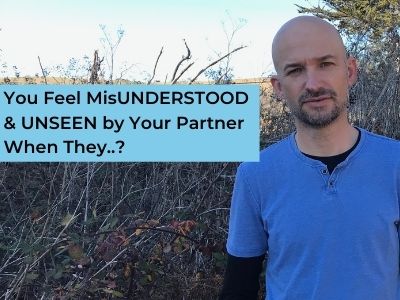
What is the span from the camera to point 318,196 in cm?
145

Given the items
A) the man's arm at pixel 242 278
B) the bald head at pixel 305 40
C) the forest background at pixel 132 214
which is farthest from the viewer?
the forest background at pixel 132 214

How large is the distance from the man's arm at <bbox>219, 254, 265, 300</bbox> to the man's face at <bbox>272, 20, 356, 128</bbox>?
41 centimetres

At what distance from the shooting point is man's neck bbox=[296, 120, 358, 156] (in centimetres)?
150

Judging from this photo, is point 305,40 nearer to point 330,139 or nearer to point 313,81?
point 313,81

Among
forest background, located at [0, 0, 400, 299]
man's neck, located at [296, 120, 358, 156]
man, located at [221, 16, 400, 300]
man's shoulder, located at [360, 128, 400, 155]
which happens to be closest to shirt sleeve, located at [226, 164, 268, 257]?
man, located at [221, 16, 400, 300]

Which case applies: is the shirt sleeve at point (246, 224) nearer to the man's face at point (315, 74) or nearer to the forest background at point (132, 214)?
the man's face at point (315, 74)

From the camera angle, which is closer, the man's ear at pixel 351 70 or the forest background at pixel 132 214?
the man's ear at pixel 351 70

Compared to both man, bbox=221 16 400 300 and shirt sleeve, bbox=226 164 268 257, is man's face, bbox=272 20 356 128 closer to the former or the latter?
man, bbox=221 16 400 300

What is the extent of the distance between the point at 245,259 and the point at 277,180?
25 cm

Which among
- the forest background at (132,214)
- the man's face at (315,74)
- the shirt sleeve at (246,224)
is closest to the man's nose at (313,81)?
the man's face at (315,74)

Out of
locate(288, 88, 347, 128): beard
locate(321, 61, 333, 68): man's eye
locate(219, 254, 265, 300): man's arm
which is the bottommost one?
locate(219, 254, 265, 300): man's arm

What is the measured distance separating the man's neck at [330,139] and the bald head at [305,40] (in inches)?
7.3

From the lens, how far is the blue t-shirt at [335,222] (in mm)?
1409

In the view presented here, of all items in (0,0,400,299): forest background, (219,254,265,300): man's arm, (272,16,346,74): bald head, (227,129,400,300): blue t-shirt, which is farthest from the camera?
(0,0,400,299): forest background
